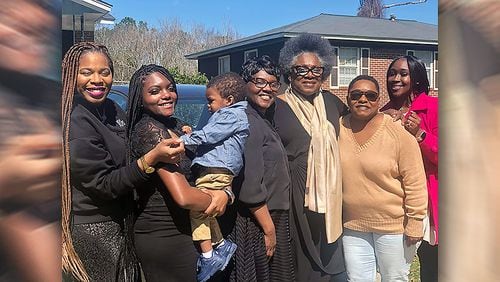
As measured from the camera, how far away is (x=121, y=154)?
234 centimetres

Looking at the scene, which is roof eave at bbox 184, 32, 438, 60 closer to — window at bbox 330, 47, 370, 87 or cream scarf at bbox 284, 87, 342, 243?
window at bbox 330, 47, 370, 87

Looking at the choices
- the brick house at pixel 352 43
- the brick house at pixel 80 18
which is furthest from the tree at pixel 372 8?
the brick house at pixel 80 18

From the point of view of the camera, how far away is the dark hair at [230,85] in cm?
268

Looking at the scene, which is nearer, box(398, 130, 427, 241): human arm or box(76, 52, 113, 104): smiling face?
box(76, 52, 113, 104): smiling face

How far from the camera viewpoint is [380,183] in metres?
2.97

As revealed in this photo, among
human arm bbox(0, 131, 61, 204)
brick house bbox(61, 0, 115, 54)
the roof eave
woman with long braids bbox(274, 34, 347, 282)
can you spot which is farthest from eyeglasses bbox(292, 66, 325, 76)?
human arm bbox(0, 131, 61, 204)

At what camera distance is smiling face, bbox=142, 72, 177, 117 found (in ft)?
7.70

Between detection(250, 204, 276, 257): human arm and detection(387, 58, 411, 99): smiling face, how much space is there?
109 centimetres

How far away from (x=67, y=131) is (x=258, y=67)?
1.09 meters

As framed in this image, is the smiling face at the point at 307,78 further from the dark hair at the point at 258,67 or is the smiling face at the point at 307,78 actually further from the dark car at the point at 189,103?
the dark car at the point at 189,103

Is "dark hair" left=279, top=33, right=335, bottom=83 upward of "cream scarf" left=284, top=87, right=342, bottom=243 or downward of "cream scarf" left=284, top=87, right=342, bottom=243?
upward

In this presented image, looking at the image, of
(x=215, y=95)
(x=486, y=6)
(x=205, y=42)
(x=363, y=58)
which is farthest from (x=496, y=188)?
(x=205, y=42)

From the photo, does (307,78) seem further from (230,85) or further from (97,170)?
(97,170)

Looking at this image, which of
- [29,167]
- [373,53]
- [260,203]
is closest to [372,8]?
[373,53]
